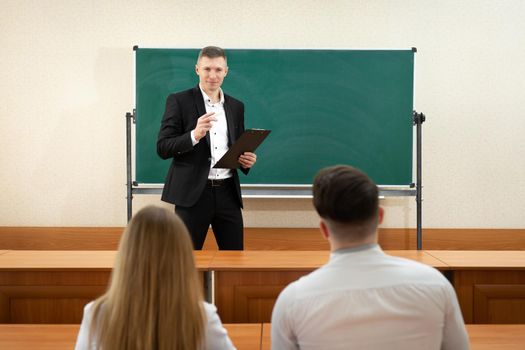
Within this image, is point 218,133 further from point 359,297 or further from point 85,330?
point 359,297

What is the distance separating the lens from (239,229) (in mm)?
3055

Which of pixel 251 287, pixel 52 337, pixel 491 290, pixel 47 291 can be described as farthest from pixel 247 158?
pixel 52 337

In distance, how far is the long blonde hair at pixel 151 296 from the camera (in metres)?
1.15

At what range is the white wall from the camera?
14.2ft

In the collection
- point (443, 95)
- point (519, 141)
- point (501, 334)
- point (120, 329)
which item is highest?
point (443, 95)

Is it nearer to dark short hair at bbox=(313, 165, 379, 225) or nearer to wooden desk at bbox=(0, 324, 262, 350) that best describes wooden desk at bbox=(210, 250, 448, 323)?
wooden desk at bbox=(0, 324, 262, 350)

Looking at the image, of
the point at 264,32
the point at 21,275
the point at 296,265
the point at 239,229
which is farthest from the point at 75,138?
the point at 296,265

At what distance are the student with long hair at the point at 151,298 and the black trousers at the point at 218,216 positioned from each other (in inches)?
69.4

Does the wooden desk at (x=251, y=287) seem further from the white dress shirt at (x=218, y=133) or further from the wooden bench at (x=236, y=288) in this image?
the white dress shirt at (x=218, y=133)

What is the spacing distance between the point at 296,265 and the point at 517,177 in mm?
2780

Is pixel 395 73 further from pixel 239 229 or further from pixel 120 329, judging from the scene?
pixel 120 329

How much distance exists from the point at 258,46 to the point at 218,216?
1.77 metres

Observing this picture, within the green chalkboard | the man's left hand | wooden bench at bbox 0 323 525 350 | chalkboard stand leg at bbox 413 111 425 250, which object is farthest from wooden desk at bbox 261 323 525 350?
the green chalkboard

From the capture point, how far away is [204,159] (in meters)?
3.04
